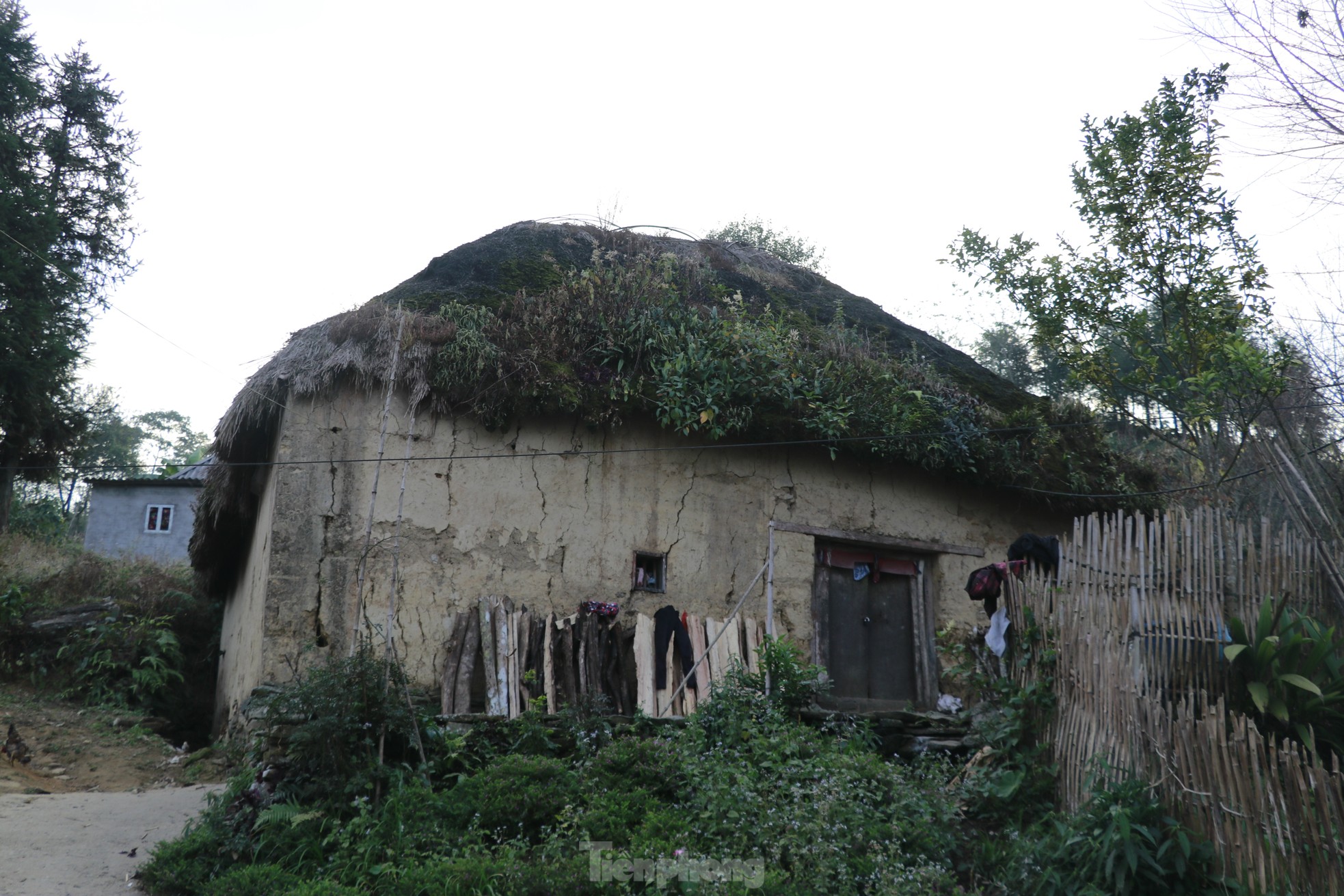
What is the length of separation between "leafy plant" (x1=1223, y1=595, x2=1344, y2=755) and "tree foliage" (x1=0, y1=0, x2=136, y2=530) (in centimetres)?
1601

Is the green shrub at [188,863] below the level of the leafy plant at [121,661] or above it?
below

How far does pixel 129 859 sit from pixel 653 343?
212 inches

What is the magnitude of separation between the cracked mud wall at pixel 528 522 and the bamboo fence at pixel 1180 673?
2.73 meters

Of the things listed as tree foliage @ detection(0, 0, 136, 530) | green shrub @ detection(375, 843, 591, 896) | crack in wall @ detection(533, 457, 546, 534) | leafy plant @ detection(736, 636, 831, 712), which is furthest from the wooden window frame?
tree foliage @ detection(0, 0, 136, 530)

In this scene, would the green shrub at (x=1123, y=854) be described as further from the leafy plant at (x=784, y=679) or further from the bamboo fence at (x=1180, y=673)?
the leafy plant at (x=784, y=679)

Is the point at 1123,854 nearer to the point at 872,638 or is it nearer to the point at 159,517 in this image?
the point at 872,638

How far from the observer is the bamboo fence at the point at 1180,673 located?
3.91 m

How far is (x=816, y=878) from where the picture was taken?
434 centimetres

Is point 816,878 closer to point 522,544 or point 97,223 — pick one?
point 522,544

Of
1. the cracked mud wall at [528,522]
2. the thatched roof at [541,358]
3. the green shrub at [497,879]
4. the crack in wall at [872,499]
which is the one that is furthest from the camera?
the crack in wall at [872,499]

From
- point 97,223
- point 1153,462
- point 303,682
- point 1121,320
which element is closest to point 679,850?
point 303,682

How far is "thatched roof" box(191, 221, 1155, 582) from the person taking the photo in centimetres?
751

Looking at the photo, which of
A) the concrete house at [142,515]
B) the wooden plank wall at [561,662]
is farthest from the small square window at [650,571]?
the concrete house at [142,515]

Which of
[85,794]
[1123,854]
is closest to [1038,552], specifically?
[1123,854]
